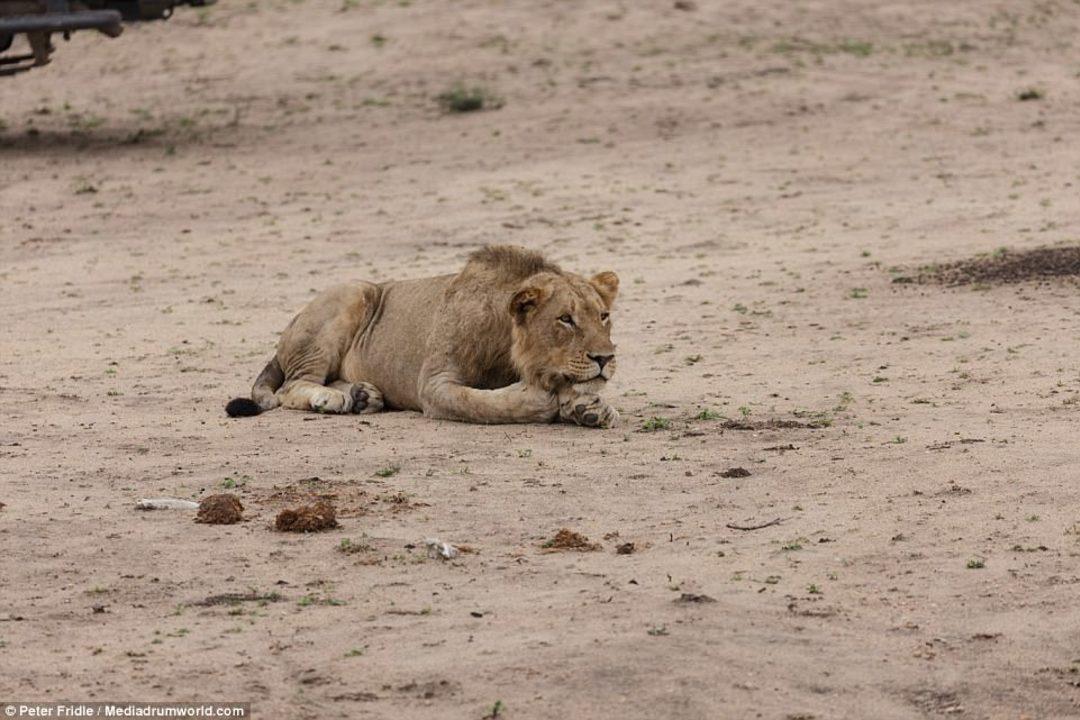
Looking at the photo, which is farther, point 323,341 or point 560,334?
point 323,341

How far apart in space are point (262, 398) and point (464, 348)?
124 cm

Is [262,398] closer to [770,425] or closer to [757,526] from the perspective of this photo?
[770,425]

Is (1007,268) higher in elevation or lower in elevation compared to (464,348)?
lower

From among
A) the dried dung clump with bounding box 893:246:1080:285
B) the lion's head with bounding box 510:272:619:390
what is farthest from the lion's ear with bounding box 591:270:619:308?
the dried dung clump with bounding box 893:246:1080:285

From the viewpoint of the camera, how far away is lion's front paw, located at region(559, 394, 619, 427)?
9273mm

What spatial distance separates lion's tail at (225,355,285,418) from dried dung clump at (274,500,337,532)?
2375 millimetres

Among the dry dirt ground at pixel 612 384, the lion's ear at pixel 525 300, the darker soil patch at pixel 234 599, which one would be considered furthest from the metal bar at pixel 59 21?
the darker soil patch at pixel 234 599

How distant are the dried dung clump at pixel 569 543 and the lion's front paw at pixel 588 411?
6.52ft

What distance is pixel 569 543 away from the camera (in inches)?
286

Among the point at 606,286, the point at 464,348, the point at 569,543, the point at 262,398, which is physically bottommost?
the point at 262,398

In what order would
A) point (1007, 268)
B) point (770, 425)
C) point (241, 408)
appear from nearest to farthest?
point (770, 425) < point (241, 408) < point (1007, 268)

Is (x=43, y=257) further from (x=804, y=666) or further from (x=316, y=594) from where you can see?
(x=804, y=666)

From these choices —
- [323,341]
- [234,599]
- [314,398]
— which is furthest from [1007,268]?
[234,599]

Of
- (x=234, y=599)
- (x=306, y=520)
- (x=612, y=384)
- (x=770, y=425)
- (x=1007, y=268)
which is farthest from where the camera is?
(x=1007, y=268)
